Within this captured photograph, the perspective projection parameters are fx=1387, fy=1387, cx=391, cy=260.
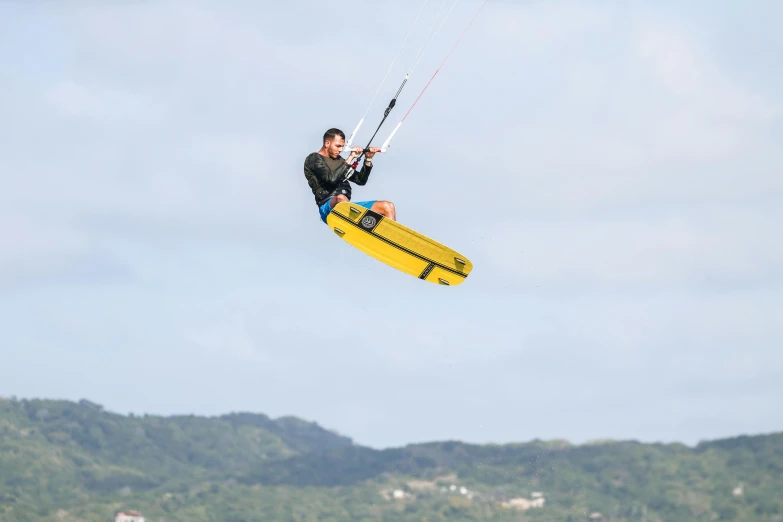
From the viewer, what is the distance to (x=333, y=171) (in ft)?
90.4

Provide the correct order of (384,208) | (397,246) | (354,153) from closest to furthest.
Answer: (354,153), (384,208), (397,246)

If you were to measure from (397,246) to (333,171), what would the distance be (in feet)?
7.66

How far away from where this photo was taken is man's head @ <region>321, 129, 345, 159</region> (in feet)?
90.4

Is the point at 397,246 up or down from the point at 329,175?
down

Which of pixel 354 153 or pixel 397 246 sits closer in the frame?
pixel 354 153

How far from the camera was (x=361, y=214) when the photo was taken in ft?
91.9

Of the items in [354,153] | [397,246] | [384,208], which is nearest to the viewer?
[354,153]

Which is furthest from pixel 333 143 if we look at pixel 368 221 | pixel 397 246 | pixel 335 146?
pixel 397 246

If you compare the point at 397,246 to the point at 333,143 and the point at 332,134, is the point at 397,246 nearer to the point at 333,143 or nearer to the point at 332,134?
the point at 333,143

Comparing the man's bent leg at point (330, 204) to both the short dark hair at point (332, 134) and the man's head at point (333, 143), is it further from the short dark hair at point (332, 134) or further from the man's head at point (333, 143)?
the short dark hair at point (332, 134)

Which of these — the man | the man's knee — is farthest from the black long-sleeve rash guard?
the man's knee

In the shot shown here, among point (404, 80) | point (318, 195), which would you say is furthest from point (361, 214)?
point (404, 80)

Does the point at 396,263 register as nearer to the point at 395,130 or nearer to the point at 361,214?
the point at 361,214

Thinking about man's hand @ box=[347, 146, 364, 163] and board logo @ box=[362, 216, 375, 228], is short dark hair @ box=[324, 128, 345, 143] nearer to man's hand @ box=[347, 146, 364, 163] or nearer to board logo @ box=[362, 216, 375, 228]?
man's hand @ box=[347, 146, 364, 163]
